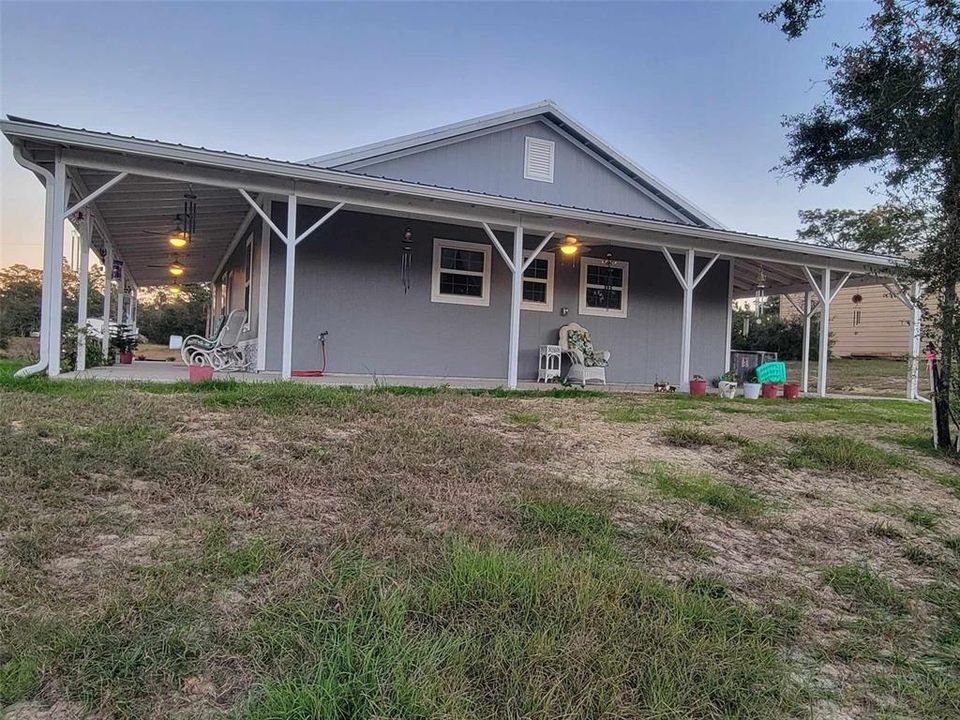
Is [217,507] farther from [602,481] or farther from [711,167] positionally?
[711,167]

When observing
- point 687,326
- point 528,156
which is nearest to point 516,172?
point 528,156

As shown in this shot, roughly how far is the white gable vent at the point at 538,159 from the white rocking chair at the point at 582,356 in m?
3.34

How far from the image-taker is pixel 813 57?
29.4 ft

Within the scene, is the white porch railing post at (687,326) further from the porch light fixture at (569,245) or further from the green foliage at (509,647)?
the green foliage at (509,647)

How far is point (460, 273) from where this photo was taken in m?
9.42

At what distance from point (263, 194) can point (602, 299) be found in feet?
19.5

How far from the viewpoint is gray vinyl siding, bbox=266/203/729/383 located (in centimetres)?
842

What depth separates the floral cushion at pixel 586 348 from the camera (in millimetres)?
9711

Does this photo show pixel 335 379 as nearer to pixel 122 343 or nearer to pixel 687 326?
pixel 687 326

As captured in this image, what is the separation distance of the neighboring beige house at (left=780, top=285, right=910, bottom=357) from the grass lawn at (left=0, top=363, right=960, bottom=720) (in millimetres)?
20778

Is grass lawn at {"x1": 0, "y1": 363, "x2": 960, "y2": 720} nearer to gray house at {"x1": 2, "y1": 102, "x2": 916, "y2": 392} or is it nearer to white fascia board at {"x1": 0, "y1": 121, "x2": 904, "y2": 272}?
white fascia board at {"x1": 0, "y1": 121, "x2": 904, "y2": 272}

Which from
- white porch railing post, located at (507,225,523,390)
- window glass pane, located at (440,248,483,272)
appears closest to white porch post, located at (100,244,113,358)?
window glass pane, located at (440,248,483,272)

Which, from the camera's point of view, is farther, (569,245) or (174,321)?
(174,321)

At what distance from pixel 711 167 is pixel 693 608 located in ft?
56.7
